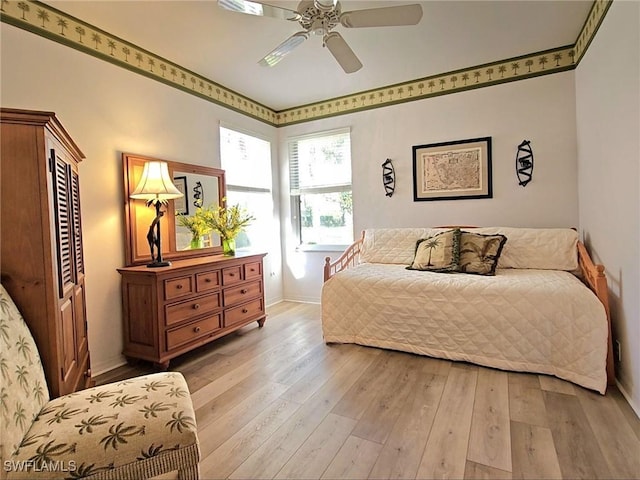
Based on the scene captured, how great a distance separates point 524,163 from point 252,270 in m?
2.89

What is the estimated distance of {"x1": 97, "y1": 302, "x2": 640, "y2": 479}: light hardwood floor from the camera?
145 cm

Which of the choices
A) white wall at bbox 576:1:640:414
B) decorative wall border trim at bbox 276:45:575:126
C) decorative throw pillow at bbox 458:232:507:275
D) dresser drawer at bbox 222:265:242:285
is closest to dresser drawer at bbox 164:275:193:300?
dresser drawer at bbox 222:265:242:285

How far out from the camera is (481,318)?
7.77 ft

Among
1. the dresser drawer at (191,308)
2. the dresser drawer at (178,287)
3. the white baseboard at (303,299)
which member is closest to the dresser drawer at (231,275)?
the dresser drawer at (191,308)

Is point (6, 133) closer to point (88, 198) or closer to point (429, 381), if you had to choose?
point (88, 198)

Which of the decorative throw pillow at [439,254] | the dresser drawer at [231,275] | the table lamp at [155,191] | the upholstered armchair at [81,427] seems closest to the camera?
the upholstered armchair at [81,427]

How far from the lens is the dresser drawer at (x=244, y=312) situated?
3060 millimetres

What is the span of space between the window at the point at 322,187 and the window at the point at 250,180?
1.20 ft

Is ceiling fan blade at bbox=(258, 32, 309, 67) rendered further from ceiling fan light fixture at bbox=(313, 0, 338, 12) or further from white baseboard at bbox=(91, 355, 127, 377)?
white baseboard at bbox=(91, 355, 127, 377)

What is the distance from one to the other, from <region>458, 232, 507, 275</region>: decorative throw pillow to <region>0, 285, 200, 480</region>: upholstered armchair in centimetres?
238

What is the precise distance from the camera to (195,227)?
318 cm

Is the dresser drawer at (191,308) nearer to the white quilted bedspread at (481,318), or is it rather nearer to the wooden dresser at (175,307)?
the wooden dresser at (175,307)

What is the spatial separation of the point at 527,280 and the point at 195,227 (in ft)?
9.37

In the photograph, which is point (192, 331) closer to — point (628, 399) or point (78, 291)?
point (78, 291)
